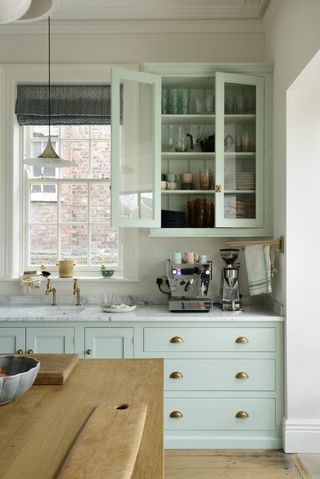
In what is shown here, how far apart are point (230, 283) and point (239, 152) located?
3.17 ft

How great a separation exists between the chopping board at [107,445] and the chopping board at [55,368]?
12.2 inches

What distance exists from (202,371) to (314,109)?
1.92 meters

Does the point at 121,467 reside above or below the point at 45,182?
below

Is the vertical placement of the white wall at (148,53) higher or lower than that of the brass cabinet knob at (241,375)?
higher

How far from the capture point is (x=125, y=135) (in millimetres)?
3752

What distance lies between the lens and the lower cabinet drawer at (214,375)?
3.25 m

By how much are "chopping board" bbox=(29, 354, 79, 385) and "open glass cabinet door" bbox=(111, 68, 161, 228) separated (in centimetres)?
164

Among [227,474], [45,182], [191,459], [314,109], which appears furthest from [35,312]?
[314,109]

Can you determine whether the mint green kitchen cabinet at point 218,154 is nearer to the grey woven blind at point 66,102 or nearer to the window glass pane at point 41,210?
the grey woven blind at point 66,102

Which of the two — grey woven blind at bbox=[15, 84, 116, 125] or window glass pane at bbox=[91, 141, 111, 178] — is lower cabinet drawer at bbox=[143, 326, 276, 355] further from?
grey woven blind at bbox=[15, 84, 116, 125]

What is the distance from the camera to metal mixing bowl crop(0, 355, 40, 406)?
136 cm

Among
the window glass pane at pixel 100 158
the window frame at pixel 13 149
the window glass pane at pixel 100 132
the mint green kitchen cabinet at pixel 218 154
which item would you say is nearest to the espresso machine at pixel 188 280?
the mint green kitchen cabinet at pixel 218 154

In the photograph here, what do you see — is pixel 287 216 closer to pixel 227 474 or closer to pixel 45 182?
pixel 227 474

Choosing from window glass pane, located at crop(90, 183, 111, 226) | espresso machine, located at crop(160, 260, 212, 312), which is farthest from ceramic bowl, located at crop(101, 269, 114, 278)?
espresso machine, located at crop(160, 260, 212, 312)
